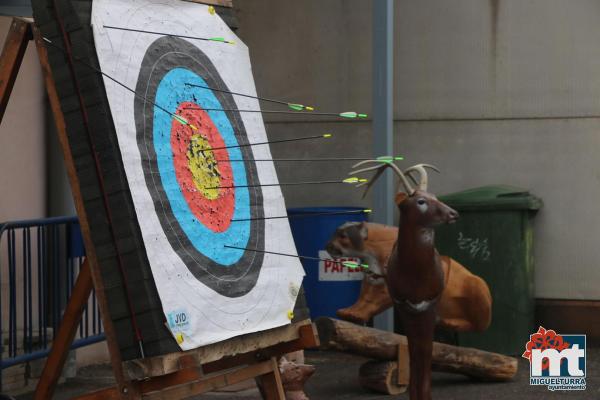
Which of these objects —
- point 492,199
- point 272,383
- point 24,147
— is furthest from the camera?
point 492,199

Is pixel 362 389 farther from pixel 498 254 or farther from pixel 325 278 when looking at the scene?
pixel 498 254

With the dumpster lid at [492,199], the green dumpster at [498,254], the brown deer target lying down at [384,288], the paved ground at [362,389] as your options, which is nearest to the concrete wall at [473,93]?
the dumpster lid at [492,199]

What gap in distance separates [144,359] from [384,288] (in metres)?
3.44

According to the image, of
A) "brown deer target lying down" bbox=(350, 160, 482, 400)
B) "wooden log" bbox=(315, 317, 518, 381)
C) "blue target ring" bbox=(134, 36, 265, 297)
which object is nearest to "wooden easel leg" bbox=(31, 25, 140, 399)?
"blue target ring" bbox=(134, 36, 265, 297)

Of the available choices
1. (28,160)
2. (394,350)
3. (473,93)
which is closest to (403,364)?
(394,350)

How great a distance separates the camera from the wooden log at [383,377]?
7.46 m

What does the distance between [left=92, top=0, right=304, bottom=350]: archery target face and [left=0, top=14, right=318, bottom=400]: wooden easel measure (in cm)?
8

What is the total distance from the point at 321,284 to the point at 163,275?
454 cm

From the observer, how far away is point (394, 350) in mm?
7430

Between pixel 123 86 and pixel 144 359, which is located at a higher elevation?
pixel 123 86

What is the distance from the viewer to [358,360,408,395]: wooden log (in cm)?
746

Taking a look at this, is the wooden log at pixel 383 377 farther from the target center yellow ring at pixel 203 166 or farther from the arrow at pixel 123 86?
the arrow at pixel 123 86

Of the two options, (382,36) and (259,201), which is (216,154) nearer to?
(259,201)

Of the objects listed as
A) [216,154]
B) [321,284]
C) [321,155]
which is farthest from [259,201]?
[321,155]
